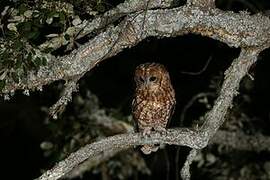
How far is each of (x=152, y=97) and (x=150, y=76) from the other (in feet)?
0.45

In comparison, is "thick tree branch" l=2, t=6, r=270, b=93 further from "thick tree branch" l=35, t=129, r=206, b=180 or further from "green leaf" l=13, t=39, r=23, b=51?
"thick tree branch" l=35, t=129, r=206, b=180

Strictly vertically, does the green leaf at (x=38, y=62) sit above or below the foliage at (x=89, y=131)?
above

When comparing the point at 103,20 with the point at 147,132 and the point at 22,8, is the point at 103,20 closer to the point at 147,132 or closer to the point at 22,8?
the point at 22,8

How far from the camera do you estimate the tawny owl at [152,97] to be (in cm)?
321

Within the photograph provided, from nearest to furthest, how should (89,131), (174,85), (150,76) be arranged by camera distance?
→ (150,76)
(89,131)
(174,85)

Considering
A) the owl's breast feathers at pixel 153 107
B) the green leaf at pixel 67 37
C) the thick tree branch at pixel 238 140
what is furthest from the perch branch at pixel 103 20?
the thick tree branch at pixel 238 140

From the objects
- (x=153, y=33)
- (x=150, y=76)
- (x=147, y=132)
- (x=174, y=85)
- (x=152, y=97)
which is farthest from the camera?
(x=174, y=85)

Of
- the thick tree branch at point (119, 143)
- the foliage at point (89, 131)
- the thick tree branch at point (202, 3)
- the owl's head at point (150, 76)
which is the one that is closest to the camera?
the thick tree branch at point (119, 143)

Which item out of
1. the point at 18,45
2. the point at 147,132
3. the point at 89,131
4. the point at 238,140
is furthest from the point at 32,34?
the point at 238,140

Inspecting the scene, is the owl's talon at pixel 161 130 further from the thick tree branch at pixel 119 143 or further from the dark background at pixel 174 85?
the dark background at pixel 174 85

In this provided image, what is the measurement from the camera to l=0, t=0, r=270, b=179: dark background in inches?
179

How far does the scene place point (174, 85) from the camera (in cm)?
489

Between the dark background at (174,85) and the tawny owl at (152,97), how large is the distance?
0.69 m

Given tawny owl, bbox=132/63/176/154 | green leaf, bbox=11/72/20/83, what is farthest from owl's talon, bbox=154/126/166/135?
green leaf, bbox=11/72/20/83
